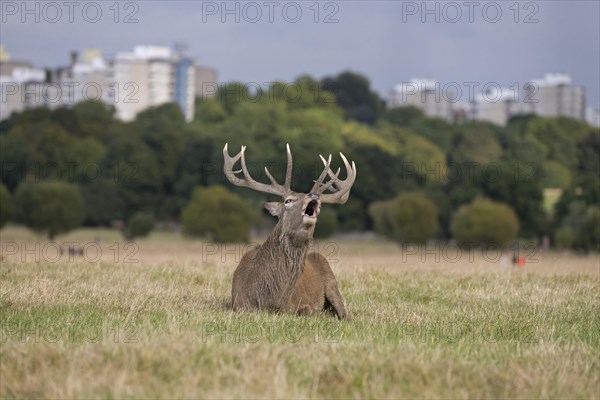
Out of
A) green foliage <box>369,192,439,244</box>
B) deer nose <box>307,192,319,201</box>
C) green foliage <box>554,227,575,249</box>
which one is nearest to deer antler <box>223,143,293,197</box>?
deer nose <box>307,192,319,201</box>

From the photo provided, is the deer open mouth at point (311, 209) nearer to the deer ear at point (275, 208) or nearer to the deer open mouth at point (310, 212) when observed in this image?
the deer open mouth at point (310, 212)

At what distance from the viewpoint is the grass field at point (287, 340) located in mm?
9352

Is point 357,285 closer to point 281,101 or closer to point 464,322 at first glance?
point 464,322

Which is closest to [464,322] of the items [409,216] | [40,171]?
[409,216]

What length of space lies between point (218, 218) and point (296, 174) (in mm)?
12624

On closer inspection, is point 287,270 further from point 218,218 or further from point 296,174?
point 218,218

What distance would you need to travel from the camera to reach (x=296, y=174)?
80.1m

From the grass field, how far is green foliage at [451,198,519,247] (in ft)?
236

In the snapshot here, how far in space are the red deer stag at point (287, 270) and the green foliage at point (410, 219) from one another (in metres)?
76.4

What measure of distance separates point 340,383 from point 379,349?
101 centimetres

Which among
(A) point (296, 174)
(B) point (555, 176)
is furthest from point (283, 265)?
(B) point (555, 176)

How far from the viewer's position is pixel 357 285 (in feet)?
56.5

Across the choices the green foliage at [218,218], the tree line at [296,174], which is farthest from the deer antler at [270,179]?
the green foliage at [218,218]

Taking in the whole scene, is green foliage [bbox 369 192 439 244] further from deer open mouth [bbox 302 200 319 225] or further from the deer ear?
deer open mouth [bbox 302 200 319 225]
